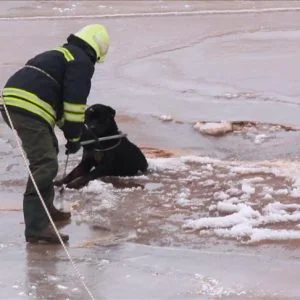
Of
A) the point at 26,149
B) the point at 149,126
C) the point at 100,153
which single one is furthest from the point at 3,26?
the point at 26,149

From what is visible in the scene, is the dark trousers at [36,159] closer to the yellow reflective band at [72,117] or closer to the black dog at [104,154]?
the yellow reflective band at [72,117]

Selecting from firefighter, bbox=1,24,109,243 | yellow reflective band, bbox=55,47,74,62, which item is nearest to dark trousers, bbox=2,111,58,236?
firefighter, bbox=1,24,109,243

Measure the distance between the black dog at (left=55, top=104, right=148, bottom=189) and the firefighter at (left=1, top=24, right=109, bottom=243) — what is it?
1483 millimetres

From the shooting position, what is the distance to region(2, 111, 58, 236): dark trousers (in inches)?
245

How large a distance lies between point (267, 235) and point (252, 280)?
33.8 inches

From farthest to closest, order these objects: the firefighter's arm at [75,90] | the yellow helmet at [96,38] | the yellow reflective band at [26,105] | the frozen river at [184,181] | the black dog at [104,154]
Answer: the black dog at [104,154]
the yellow helmet at [96,38]
the yellow reflective band at [26,105]
the firefighter's arm at [75,90]
the frozen river at [184,181]

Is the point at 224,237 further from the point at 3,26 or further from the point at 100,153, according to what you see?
the point at 3,26

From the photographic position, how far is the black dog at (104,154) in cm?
784

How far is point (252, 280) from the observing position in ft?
17.5

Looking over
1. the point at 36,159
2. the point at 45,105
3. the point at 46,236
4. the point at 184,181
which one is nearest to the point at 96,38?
the point at 45,105

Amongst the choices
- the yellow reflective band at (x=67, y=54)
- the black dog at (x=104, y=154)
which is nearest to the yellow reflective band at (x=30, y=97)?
the yellow reflective band at (x=67, y=54)

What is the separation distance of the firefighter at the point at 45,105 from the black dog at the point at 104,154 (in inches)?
58.4

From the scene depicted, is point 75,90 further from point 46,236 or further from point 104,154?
point 104,154

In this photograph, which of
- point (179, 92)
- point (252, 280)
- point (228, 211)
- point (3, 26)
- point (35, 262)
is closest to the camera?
point (252, 280)
